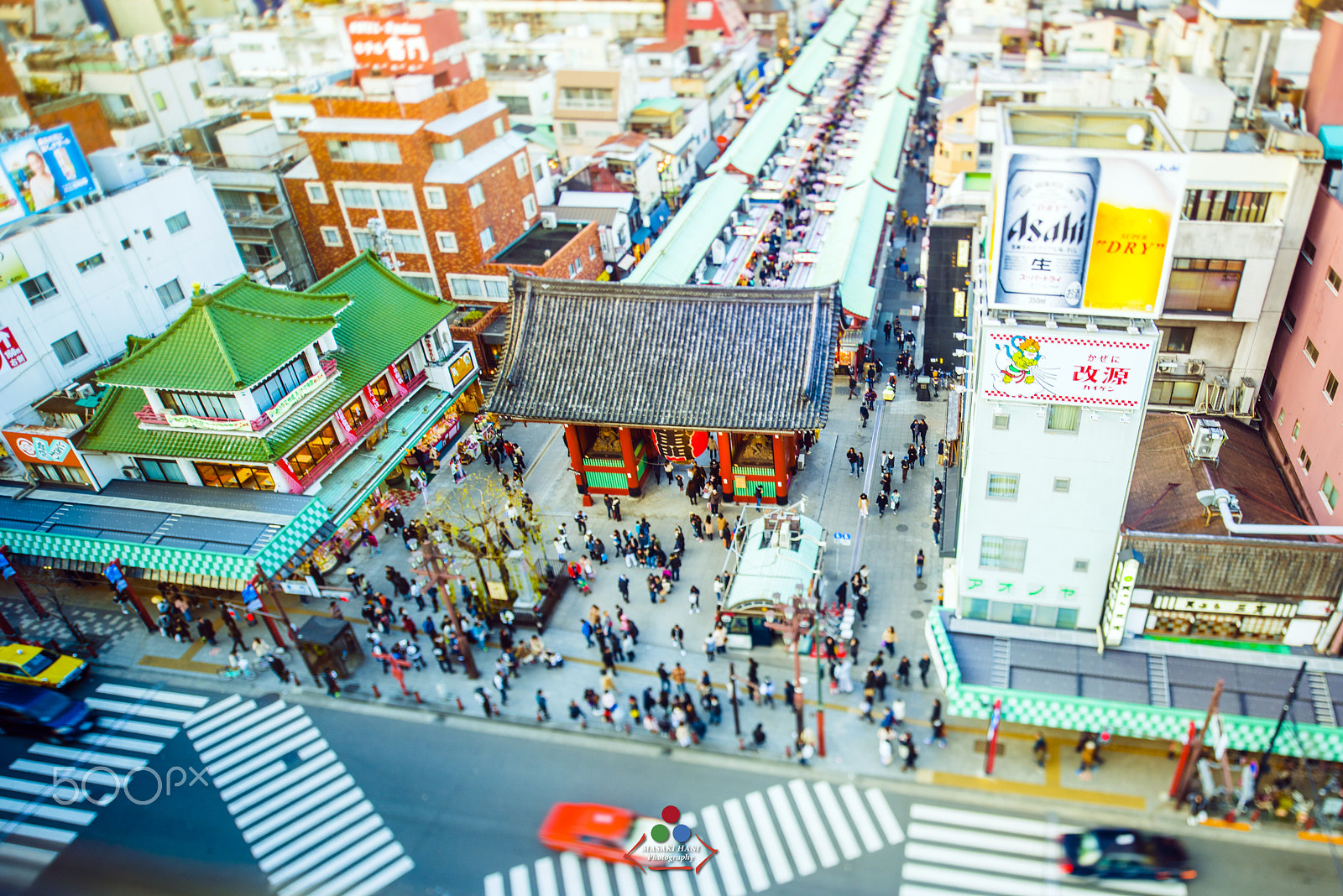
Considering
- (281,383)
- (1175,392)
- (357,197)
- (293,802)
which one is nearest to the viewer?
(293,802)

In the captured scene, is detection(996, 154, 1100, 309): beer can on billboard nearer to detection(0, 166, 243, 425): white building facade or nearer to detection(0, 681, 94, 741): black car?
detection(0, 681, 94, 741): black car

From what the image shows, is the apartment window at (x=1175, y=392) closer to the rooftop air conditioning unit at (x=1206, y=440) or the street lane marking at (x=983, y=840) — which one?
the rooftop air conditioning unit at (x=1206, y=440)

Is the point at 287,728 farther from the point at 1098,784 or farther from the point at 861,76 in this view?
the point at 861,76

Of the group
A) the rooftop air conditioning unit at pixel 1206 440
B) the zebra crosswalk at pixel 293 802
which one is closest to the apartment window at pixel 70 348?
the zebra crosswalk at pixel 293 802

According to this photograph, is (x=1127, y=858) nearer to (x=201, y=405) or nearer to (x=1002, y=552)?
(x=1002, y=552)

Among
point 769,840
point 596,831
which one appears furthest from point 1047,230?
point 596,831

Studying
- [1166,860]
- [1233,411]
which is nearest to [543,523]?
[1166,860]
